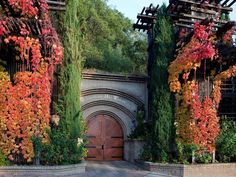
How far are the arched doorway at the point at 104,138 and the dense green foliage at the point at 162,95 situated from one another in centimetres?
234

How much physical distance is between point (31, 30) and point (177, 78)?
15.7ft

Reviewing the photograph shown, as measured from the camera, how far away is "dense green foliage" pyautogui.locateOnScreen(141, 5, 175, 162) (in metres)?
11.1

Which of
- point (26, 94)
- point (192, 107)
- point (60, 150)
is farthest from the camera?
point (192, 107)

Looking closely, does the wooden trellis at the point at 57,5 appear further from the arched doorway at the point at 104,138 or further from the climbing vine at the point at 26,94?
the arched doorway at the point at 104,138

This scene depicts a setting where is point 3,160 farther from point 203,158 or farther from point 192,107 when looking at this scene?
point 203,158

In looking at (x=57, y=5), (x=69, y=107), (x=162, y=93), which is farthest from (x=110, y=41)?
(x=69, y=107)


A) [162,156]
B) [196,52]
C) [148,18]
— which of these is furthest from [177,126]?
[148,18]

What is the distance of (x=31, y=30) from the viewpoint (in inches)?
362

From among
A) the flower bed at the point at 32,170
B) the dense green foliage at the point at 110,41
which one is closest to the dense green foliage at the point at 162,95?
the flower bed at the point at 32,170

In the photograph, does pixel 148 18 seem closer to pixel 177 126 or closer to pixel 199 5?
pixel 199 5

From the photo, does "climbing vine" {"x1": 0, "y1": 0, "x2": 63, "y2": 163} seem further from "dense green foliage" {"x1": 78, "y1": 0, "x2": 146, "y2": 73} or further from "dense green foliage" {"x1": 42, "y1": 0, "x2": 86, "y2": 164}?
"dense green foliage" {"x1": 78, "y1": 0, "x2": 146, "y2": 73}

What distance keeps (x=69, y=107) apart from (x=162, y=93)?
3.01m

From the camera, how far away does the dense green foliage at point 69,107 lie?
10102 millimetres

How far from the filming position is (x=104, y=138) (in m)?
13.4
